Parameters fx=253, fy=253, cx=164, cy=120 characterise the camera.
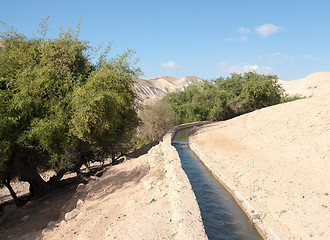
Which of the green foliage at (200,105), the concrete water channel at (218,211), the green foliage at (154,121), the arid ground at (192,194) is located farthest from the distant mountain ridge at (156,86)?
the concrete water channel at (218,211)

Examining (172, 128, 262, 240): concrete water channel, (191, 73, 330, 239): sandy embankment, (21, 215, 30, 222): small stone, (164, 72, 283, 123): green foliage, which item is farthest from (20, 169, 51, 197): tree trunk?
(164, 72, 283, 123): green foliage

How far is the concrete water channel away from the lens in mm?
6643

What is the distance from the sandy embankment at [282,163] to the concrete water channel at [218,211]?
430 mm

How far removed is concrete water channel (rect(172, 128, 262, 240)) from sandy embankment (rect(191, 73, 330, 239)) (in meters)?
0.43

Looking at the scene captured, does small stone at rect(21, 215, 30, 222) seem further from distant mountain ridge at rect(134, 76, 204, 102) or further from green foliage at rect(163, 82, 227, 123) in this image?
distant mountain ridge at rect(134, 76, 204, 102)

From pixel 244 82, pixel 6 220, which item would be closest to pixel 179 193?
pixel 6 220

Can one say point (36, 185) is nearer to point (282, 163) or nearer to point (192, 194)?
point (192, 194)

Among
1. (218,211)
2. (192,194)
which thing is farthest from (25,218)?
(218,211)

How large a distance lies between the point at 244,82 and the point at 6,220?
35.8 metres

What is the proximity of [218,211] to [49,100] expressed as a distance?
8.39 m

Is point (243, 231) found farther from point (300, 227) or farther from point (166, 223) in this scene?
point (166, 223)

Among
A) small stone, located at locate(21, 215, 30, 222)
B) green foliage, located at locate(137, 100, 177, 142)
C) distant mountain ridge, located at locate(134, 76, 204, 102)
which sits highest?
distant mountain ridge, located at locate(134, 76, 204, 102)

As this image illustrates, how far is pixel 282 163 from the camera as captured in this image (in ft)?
40.1

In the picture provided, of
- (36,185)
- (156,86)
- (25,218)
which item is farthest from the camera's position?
(156,86)
